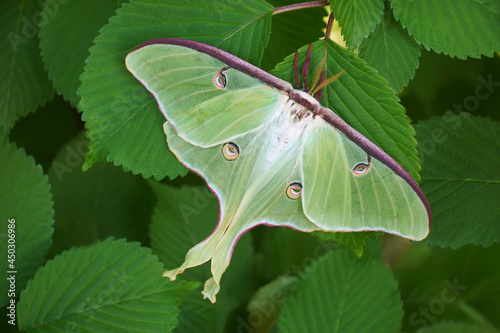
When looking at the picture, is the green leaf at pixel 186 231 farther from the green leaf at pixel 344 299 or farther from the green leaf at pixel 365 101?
the green leaf at pixel 365 101

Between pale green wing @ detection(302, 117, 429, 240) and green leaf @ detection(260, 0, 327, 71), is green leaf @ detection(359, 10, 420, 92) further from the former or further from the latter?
pale green wing @ detection(302, 117, 429, 240)

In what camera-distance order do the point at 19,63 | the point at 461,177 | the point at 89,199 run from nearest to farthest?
the point at 461,177, the point at 19,63, the point at 89,199

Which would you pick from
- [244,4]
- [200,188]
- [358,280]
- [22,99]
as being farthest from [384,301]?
[22,99]

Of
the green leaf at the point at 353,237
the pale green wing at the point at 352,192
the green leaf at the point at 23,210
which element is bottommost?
the green leaf at the point at 23,210

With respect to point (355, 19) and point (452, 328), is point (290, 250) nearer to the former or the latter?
point (452, 328)

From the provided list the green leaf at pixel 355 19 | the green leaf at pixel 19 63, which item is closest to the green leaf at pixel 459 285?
the green leaf at pixel 355 19

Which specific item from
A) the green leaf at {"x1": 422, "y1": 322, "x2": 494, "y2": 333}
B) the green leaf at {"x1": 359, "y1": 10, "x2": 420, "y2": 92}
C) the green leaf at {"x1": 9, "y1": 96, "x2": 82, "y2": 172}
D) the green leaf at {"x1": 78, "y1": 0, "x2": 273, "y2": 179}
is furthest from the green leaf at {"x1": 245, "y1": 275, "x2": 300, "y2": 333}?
the green leaf at {"x1": 9, "y1": 96, "x2": 82, "y2": 172}

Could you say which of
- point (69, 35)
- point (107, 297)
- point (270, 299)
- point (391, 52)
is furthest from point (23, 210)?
point (391, 52)
